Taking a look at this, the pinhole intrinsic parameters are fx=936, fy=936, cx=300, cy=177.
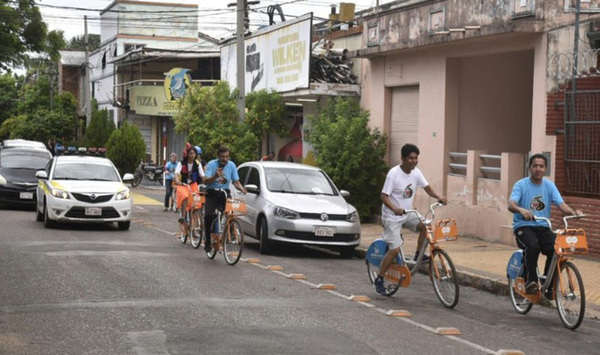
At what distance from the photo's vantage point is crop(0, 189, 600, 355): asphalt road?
8258 mm

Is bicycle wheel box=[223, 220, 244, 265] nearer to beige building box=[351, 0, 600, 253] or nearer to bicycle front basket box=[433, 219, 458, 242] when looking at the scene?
bicycle front basket box=[433, 219, 458, 242]

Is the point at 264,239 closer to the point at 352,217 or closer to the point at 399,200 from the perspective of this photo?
the point at 352,217

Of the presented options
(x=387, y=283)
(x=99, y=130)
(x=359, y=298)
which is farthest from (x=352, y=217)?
(x=99, y=130)

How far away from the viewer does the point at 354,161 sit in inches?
866

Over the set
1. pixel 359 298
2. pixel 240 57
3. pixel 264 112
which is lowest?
pixel 359 298

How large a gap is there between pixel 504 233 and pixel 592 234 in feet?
8.36

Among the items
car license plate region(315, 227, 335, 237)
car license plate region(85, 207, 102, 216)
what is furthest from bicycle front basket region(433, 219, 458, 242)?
car license plate region(85, 207, 102, 216)

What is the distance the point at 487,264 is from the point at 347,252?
114 inches

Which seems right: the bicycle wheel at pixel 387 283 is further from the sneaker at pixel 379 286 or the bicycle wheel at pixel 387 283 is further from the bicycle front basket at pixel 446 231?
the bicycle front basket at pixel 446 231

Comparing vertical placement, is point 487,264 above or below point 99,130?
below

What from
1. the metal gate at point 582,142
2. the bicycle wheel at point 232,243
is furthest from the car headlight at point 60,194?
the metal gate at point 582,142

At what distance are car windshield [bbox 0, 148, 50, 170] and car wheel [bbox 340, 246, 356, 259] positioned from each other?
42.1 ft

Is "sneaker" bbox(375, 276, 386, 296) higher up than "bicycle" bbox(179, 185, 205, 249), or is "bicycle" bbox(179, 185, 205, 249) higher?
"bicycle" bbox(179, 185, 205, 249)

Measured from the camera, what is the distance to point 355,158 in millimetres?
22125
